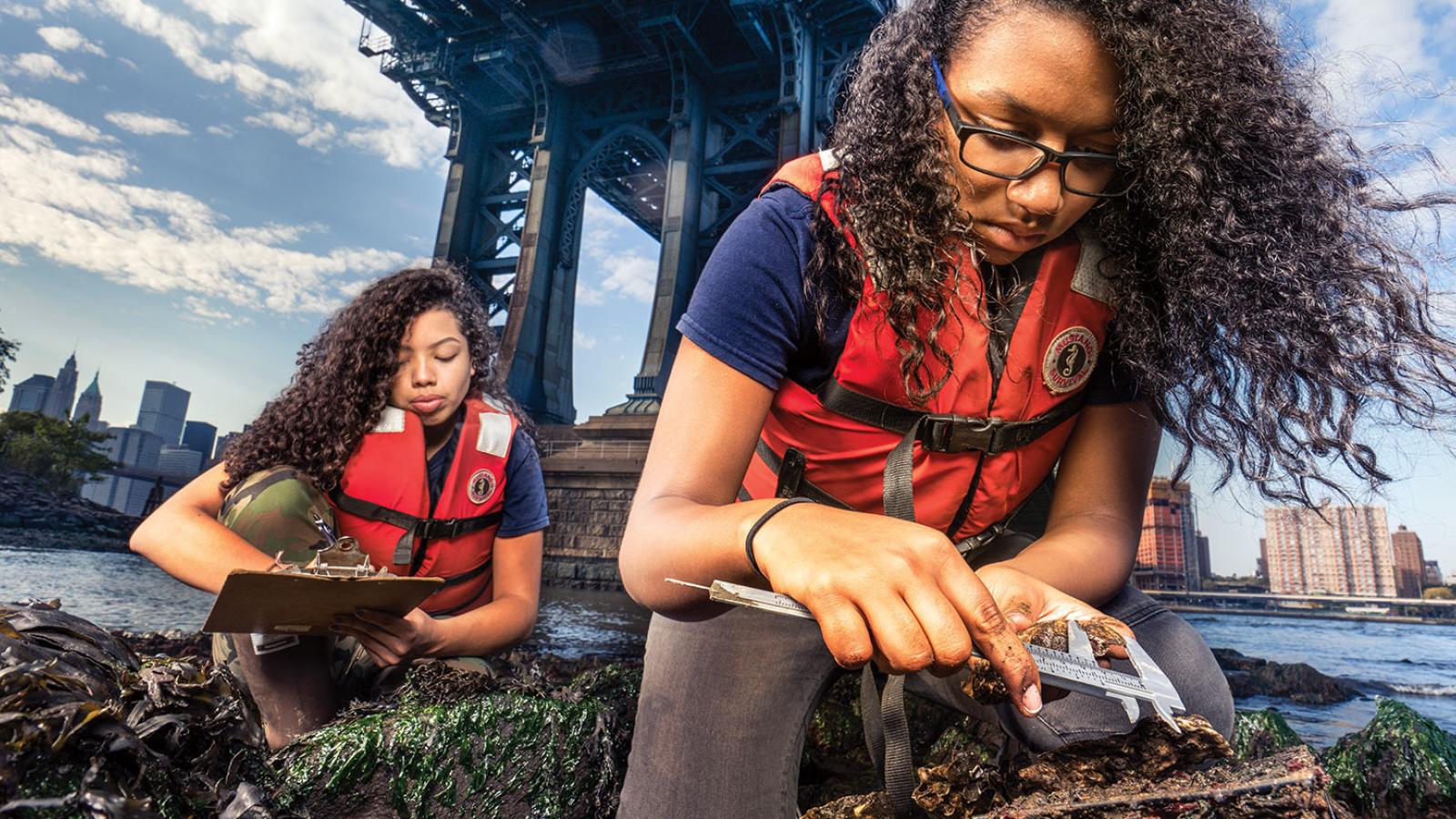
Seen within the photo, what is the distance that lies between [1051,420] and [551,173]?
66.6 ft

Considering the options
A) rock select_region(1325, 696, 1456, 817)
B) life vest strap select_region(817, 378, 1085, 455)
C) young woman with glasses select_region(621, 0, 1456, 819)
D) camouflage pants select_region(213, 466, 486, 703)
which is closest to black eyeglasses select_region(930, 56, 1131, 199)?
young woman with glasses select_region(621, 0, 1456, 819)

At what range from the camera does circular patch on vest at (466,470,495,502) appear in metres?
2.61

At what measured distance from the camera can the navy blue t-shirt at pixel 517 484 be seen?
2.67 m

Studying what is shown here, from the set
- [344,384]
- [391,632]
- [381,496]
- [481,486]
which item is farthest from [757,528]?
[344,384]

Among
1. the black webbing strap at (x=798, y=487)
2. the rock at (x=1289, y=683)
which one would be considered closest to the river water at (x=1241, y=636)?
the rock at (x=1289, y=683)

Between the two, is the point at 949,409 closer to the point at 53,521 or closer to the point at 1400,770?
the point at 1400,770

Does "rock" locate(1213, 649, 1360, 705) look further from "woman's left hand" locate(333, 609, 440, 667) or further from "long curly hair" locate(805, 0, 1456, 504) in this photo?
"woman's left hand" locate(333, 609, 440, 667)

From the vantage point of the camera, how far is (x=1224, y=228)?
124 cm

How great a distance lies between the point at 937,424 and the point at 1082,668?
1.99ft

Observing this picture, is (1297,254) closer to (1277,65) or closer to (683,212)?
(1277,65)

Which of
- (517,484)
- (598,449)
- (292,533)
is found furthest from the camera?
(598,449)

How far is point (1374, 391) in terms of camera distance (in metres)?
1.23

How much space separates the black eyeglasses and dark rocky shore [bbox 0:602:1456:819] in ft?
2.71

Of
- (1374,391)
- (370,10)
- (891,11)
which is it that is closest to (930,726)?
(1374,391)
